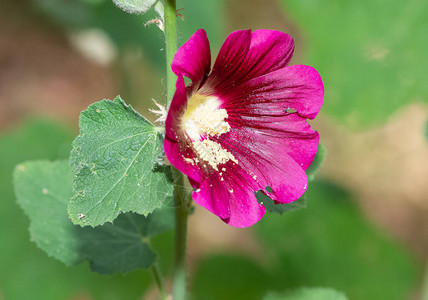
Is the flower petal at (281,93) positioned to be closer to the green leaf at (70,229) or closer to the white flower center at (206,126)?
the white flower center at (206,126)

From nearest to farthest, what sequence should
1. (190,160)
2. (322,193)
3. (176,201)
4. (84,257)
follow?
(190,160), (176,201), (84,257), (322,193)

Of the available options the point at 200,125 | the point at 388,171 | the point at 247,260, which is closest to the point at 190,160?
the point at 200,125

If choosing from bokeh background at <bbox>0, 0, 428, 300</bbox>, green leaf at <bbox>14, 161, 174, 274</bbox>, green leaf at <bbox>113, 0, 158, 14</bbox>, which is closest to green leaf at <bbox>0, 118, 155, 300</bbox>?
bokeh background at <bbox>0, 0, 428, 300</bbox>

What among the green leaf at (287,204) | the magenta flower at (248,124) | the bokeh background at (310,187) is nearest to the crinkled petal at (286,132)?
the magenta flower at (248,124)

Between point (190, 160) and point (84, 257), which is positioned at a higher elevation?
point (190, 160)

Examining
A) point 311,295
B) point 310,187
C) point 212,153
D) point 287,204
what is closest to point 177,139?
point 212,153

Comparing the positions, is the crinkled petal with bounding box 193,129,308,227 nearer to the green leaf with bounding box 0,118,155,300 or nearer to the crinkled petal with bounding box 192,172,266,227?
the crinkled petal with bounding box 192,172,266,227

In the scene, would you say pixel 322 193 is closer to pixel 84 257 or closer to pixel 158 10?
pixel 84 257
